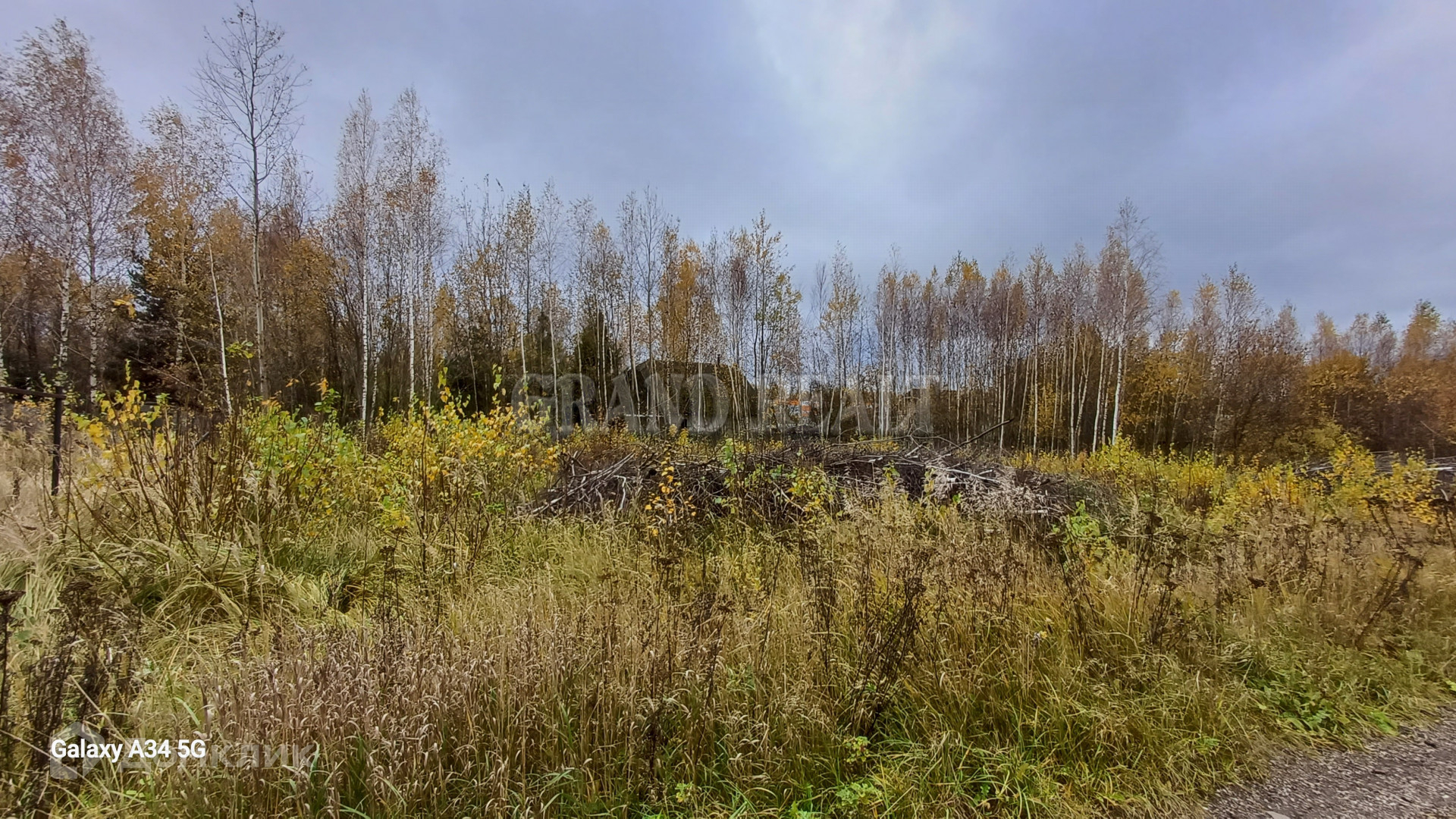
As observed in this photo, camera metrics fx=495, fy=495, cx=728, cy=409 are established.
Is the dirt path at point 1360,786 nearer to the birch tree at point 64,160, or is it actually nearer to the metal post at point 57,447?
the metal post at point 57,447

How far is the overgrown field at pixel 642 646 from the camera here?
184 cm

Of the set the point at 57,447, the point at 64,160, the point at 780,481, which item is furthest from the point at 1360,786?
the point at 64,160

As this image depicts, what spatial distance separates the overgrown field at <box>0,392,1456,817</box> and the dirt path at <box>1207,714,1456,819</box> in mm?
104

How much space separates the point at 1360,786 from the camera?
2152 millimetres

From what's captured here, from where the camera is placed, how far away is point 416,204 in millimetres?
15430

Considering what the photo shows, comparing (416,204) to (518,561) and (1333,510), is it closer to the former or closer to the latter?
(518,561)

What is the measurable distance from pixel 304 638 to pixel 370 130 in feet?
64.9

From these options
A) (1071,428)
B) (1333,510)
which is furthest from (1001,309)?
(1333,510)

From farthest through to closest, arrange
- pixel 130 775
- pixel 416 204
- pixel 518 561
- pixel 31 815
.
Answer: pixel 416 204
pixel 518 561
pixel 130 775
pixel 31 815

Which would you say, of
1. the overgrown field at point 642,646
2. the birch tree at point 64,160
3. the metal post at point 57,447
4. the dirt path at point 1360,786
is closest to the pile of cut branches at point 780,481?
the overgrown field at point 642,646

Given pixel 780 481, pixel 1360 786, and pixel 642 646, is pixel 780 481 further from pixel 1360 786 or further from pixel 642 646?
pixel 1360 786

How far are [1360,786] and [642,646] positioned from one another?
3203mm

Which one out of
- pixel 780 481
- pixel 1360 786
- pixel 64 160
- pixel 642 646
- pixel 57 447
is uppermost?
pixel 64 160

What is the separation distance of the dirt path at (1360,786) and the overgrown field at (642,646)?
0.34ft
